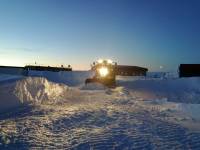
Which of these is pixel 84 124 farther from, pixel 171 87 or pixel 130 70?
pixel 130 70

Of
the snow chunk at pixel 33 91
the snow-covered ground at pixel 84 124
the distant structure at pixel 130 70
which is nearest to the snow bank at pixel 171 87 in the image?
the snow chunk at pixel 33 91

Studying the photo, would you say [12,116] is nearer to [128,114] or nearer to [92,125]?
[92,125]

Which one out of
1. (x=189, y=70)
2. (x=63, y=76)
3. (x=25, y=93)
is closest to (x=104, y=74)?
(x=63, y=76)

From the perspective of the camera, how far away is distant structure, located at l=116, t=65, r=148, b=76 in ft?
182

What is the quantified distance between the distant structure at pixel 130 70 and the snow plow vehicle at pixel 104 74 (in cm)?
2270

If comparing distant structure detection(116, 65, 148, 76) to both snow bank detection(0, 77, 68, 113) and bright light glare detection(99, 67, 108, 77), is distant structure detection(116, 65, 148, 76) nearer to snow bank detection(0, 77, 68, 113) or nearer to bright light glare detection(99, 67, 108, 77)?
bright light glare detection(99, 67, 108, 77)

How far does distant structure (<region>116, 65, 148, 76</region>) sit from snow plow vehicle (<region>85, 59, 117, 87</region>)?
894 inches

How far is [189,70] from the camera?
1672 inches

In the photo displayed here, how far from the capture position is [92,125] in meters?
8.84

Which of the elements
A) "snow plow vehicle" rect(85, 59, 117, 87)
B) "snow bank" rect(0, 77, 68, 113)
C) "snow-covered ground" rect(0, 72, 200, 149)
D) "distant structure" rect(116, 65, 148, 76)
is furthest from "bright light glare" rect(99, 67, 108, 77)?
"distant structure" rect(116, 65, 148, 76)

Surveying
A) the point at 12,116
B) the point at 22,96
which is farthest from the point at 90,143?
the point at 22,96

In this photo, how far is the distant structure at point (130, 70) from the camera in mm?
55562

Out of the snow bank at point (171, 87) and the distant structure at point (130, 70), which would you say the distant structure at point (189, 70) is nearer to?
the snow bank at point (171, 87)

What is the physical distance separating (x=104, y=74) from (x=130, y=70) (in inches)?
1074
